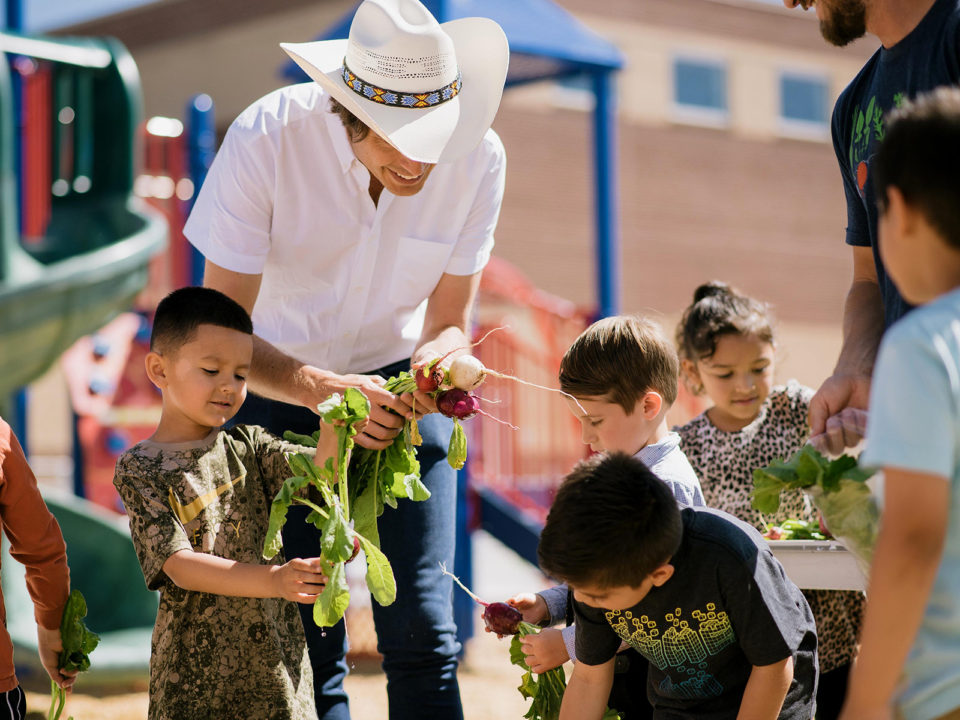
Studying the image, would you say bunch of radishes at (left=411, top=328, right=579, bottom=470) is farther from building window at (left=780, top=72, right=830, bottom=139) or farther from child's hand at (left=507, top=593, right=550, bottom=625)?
building window at (left=780, top=72, right=830, bottom=139)

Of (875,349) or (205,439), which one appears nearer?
(875,349)

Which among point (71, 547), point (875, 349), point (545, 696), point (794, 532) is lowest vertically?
point (71, 547)

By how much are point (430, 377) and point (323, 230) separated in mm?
770

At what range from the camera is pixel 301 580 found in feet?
8.87

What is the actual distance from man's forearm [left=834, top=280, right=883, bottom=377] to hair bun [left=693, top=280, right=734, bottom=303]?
1.45m

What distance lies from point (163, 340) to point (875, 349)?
72.0 inches

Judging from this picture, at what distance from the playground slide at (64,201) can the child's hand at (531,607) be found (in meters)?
5.93

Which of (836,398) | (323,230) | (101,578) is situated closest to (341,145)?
(323,230)

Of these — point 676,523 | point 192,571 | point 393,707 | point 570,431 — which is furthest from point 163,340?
point 570,431

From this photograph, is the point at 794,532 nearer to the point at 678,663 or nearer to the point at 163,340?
the point at 678,663

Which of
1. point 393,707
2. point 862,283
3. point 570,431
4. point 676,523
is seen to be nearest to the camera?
point 676,523

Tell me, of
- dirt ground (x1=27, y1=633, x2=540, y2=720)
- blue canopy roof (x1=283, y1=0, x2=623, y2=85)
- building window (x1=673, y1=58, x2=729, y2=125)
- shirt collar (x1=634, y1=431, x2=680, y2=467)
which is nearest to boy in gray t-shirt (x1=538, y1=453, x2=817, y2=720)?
shirt collar (x1=634, y1=431, x2=680, y2=467)

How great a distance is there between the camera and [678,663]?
106 inches

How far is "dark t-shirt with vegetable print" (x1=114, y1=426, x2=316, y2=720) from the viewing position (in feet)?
9.48
